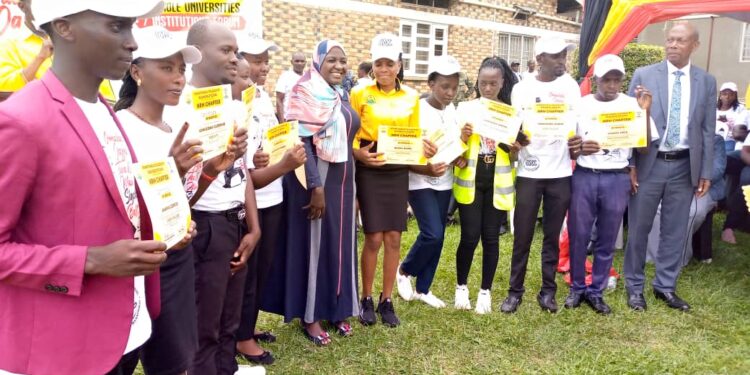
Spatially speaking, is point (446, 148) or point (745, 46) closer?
point (446, 148)

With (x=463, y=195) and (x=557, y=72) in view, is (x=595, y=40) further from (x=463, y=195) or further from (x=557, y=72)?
(x=463, y=195)

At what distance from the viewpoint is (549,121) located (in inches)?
161

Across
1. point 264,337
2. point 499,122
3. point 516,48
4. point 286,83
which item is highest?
point 516,48

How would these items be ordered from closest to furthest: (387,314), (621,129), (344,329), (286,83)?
1. (344,329)
2. (621,129)
3. (387,314)
4. (286,83)

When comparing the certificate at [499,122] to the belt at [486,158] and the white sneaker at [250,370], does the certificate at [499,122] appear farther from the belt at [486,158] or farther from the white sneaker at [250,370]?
the white sneaker at [250,370]

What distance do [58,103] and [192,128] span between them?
626 millimetres

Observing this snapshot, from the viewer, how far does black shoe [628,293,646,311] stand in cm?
473

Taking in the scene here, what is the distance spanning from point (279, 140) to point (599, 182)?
281cm

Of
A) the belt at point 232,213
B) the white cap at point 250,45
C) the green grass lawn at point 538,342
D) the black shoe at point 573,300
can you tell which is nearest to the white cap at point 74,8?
the belt at point 232,213

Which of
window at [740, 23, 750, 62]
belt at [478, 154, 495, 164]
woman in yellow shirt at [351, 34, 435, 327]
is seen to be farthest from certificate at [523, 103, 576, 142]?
window at [740, 23, 750, 62]

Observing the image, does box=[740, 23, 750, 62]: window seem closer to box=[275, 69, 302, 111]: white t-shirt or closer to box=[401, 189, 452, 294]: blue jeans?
box=[275, 69, 302, 111]: white t-shirt

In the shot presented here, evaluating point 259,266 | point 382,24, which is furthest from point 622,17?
point 382,24

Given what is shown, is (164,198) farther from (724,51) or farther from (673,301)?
(724,51)

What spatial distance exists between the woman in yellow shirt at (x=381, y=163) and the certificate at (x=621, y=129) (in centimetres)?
136
